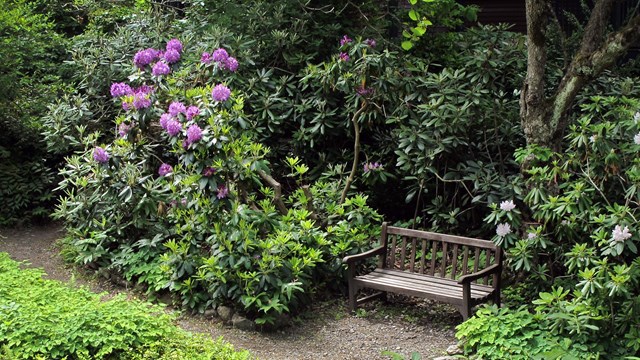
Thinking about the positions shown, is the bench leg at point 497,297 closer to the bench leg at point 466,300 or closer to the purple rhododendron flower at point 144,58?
the bench leg at point 466,300

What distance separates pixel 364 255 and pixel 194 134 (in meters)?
1.78

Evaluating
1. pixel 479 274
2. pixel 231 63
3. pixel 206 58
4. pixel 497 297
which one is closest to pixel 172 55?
pixel 206 58

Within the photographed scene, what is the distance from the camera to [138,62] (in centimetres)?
869

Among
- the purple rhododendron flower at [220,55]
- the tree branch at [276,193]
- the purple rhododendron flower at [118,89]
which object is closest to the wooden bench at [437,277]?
the tree branch at [276,193]

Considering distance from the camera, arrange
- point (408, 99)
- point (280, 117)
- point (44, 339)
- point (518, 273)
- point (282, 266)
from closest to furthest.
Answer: point (44, 339) → point (282, 266) → point (518, 273) → point (408, 99) → point (280, 117)

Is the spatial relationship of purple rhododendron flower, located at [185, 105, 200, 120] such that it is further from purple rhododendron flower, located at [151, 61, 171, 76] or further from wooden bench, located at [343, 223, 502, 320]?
wooden bench, located at [343, 223, 502, 320]

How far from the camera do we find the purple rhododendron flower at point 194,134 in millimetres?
6941

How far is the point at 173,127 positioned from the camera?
7.12 meters

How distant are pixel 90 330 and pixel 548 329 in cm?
317

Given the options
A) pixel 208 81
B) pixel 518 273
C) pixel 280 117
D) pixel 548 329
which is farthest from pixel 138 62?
pixel 548 329

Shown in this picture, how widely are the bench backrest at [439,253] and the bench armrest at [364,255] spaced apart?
2.6 inches

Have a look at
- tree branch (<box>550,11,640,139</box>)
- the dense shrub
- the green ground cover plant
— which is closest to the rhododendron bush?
the green ground cover plant

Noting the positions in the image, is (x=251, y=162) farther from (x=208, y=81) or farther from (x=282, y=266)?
(x=208, y=81)

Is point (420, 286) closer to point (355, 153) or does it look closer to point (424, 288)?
point (424, 288)
